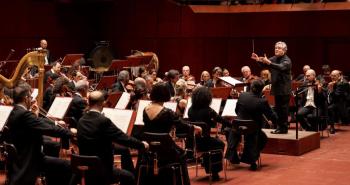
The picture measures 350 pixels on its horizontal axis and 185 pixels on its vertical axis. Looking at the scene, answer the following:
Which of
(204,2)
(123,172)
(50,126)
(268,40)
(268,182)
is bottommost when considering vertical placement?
(268,182)

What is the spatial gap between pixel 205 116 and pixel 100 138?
2811mm

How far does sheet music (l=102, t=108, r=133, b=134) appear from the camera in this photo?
7.16 meters

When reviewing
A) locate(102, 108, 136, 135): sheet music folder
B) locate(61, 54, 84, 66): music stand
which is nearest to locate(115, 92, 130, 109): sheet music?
locate(102, 108, 136, 135): sheet music folder

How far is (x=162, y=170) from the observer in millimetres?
7316

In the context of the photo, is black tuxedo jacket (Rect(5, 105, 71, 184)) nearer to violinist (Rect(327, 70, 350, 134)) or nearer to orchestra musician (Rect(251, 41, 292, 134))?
orchestra musician (Rect(251, 41, 292, 134))

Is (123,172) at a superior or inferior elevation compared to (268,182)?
superior

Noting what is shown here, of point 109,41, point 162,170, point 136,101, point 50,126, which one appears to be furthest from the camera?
point 109,41

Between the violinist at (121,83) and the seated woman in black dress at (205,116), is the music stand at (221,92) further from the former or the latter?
the seated woman in black dress at (205,116)

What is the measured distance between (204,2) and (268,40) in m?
2.58

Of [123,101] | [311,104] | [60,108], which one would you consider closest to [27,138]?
[60,108]

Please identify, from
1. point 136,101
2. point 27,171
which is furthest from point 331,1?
point 27,171

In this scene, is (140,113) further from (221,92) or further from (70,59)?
(70,59)

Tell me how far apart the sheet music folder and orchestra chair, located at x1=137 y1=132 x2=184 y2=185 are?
0.70 ft

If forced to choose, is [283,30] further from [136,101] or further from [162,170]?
[162,170]
